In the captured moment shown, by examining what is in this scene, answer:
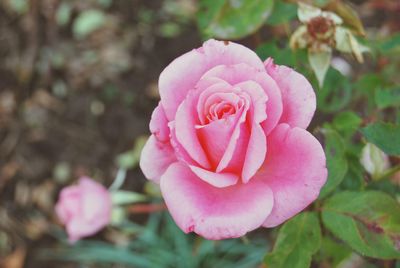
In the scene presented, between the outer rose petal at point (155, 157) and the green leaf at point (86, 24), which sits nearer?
the outer rose petal at point (155, 157)

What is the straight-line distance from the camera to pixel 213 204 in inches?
24.0

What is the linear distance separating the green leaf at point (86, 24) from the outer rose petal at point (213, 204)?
1461 mm

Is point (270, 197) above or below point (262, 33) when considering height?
above

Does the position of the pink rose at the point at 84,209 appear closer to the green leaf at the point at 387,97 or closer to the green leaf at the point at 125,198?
the green leaf at the point at 125,198

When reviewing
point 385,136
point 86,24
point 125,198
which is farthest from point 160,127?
point 86,24

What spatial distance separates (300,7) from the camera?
2.66ft

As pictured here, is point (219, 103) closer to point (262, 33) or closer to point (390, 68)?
point (390, 68)

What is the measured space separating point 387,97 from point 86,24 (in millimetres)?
1373

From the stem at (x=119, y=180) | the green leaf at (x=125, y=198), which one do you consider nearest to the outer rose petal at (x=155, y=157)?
the green leaf at (x=125, y=198)

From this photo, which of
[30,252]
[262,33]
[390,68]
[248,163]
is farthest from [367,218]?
[30,252]

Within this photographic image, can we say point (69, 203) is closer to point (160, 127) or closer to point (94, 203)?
point (94, 203)

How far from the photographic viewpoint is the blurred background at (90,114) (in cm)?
163

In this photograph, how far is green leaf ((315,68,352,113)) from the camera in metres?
0.91

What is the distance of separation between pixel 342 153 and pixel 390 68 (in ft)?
2.63
